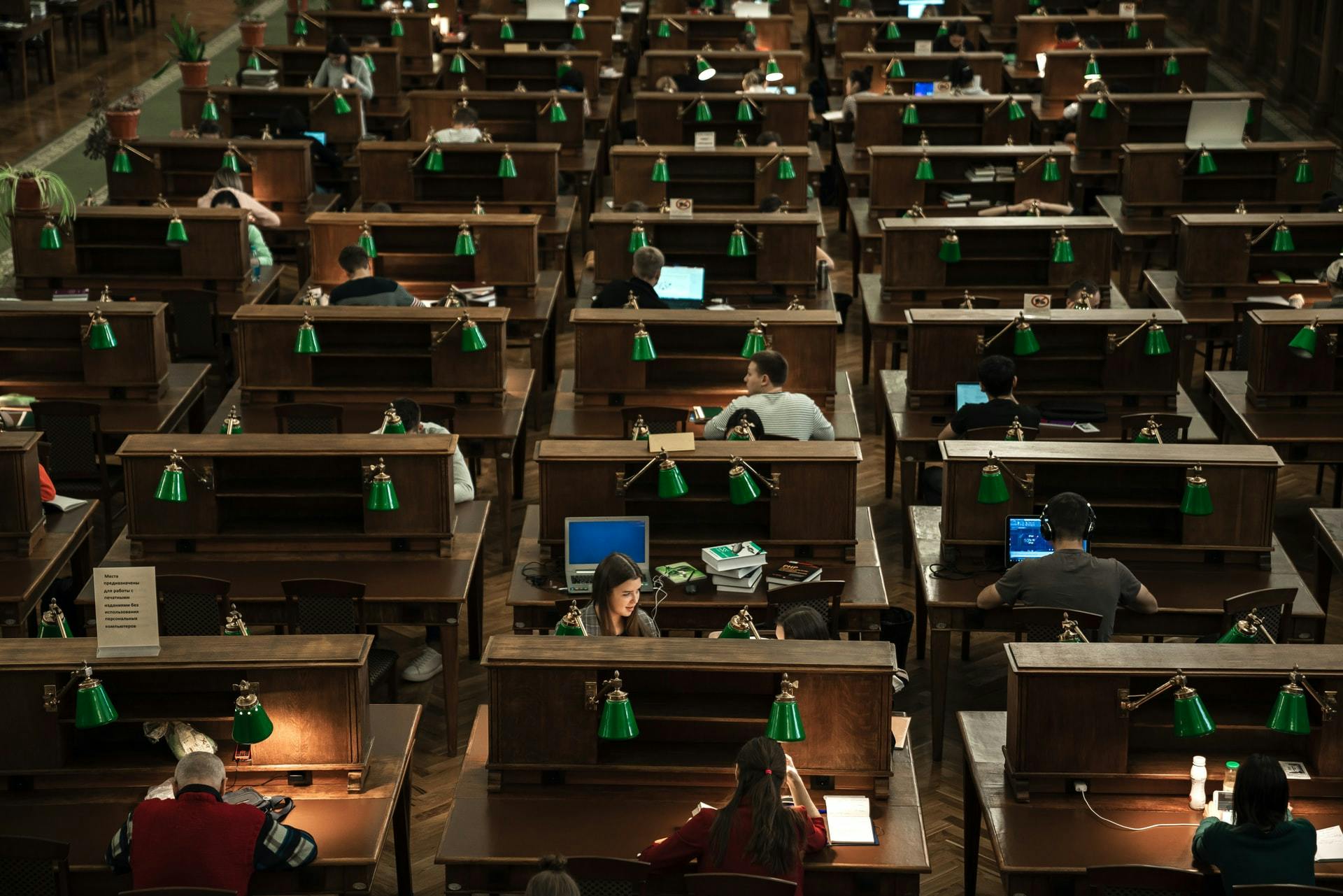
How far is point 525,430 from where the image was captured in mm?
9961

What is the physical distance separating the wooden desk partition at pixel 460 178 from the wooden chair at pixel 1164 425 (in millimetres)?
5132

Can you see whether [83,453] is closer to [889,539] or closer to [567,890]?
[889,539]

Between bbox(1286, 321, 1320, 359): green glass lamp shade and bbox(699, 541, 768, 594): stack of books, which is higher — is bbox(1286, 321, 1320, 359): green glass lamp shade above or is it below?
above

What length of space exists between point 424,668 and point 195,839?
2.92m

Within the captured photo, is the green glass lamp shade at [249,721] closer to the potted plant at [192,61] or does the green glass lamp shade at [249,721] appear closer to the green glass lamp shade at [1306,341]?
the green glass lamp shade at [1306,341]

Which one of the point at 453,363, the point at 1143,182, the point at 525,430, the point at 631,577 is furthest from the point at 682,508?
the point at 1143,182

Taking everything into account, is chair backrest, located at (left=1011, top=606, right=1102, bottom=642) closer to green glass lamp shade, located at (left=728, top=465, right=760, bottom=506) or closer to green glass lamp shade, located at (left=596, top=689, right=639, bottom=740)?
green glass lamp shade, located at (left=728, top=465, right=760, bottom=506)

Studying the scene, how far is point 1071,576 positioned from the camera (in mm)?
6676

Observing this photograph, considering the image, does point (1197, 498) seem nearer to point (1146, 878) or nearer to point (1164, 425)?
point (1164, 425)

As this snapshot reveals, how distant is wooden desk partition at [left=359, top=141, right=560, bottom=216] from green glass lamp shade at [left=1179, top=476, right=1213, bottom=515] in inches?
248

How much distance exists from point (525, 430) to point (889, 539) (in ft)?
7.26

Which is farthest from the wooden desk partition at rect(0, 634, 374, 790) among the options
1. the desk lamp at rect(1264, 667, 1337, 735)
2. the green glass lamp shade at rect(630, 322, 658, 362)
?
the green glass lamp shade at rect(630, 322, 658, 362)

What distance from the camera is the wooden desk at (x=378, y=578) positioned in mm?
7074

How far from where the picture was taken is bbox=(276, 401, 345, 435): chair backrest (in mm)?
8578
